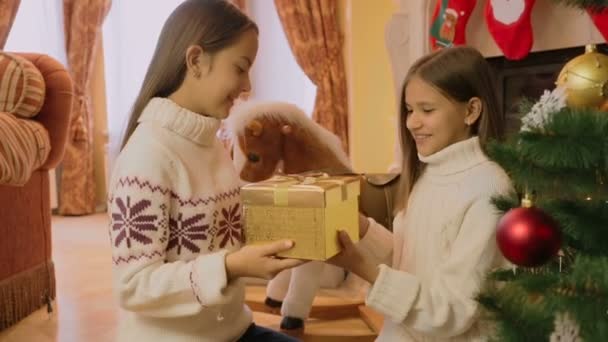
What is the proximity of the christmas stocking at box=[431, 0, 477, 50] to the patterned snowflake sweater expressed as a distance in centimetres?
179

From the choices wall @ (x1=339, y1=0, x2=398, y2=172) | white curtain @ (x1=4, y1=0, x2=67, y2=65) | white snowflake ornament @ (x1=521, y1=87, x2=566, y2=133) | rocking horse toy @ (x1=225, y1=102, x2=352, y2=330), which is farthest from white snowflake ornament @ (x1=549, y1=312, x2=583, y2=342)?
white curtain @ (x1=4, y1=0, x2=67, y2=65)

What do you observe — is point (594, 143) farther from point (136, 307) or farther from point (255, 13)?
point (255, 13)

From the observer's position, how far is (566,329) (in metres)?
0.73

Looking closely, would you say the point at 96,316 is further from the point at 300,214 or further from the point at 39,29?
the point at 39,29

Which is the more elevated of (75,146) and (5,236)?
(75,146)

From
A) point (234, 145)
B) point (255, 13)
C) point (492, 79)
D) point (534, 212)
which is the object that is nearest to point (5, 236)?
point (234, 145)

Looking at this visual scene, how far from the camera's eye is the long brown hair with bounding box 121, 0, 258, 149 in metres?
1.03

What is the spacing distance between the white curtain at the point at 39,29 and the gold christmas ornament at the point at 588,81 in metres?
3.71

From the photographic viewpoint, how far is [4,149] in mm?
1761

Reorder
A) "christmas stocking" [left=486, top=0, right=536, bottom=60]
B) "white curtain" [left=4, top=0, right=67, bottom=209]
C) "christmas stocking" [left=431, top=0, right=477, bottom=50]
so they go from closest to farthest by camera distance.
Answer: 1. "christmas stocking" [left=486, top=0, right=536, bottom=60]
2. "christmas stocking" [left=431, top=0, right=477, bottom=50]
3. "white curtain" [left=4, top=0, right=67, bottom=209]

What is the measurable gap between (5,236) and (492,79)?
164cm

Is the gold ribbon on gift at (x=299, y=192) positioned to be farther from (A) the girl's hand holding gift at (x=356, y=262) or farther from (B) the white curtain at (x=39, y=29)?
(B) the white curtain at (x=39, y=29)

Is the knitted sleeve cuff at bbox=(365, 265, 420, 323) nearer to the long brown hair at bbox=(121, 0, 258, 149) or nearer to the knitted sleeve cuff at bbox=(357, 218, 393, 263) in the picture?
the knitted sleeve cuff at bbox=(357, 218, 393, 263)

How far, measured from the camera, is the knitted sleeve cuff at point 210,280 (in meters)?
0.92
